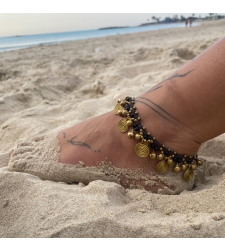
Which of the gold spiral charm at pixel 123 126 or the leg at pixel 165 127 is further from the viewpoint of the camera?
the gold spiral charm at pixel 123 126

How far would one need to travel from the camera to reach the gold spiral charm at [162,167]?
3.27ft

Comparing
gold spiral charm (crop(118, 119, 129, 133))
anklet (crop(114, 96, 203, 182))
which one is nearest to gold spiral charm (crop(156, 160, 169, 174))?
anklet (crop(114, 96, 203, 182))

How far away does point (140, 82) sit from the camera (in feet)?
8.94

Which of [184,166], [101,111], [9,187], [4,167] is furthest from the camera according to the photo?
[101,111]

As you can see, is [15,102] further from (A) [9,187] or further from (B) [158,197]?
(B) [158,197]

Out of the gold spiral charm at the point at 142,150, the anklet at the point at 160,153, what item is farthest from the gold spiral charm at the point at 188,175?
the gold spiral charm at the point at 142,150

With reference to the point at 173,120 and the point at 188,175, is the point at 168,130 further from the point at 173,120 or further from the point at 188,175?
the point at 188,175

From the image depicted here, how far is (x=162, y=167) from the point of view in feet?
3.29

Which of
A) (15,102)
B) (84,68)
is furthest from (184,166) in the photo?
(84,68)

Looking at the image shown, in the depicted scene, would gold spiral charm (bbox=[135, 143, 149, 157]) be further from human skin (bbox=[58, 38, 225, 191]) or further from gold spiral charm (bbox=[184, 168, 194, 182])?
gold spiral charm (bbox=[184, 168, 194, 182])

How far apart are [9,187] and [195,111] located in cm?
85

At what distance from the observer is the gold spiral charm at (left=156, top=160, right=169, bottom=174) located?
39.3 inches

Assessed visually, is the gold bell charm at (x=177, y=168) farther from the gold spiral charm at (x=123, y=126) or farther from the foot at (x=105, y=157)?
the gold spiral charm at (x=123, y=126)
